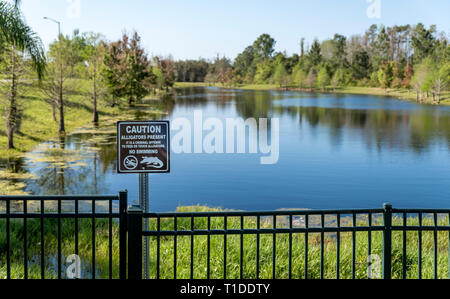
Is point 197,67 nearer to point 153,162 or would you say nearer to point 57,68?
point 57,68

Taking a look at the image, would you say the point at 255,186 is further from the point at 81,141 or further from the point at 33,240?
the point at 81,141

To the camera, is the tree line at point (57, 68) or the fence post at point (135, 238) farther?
the tree line at point (57, 68)

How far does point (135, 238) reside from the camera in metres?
4.95

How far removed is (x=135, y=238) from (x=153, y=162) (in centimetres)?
81

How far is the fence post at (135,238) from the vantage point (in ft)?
16.1

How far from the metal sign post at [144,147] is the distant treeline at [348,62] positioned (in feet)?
244

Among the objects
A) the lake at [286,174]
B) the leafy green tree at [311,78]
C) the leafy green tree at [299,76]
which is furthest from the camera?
the leafy green tree at [299,76]

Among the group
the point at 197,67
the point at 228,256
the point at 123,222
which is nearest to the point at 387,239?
the point at 123,222

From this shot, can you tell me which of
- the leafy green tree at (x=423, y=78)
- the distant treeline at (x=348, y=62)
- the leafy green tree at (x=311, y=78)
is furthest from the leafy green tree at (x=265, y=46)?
the leafy green tree at (x=423, y=78)

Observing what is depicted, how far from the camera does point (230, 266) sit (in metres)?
7.39

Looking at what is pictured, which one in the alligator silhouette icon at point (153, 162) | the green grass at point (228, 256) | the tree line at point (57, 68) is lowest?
the green grass at point (228, 256)

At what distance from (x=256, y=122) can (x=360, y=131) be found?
7.94m

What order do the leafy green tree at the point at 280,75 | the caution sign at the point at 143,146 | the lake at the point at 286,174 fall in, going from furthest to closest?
the leafy green tree at the point at 280,75, the lake at the point at 286,174, the caution sign at the point at 143,146
